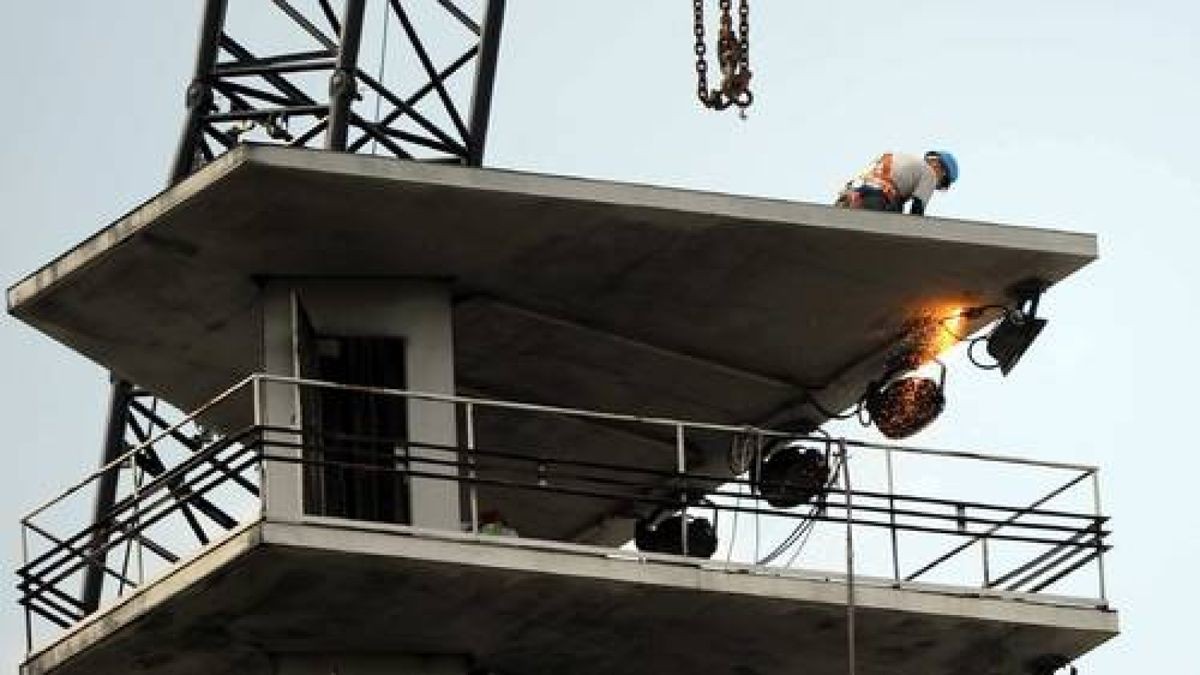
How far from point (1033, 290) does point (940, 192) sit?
1.99 meters

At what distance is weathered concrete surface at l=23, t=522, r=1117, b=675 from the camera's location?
50969mm

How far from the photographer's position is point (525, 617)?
2057 inches

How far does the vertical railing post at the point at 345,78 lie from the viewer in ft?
191

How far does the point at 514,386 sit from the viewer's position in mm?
56781

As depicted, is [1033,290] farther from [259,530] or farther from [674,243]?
[259,530]

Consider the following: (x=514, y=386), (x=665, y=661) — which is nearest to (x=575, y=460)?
(x=514, y=386)

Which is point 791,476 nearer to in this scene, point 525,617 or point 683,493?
point 683,493

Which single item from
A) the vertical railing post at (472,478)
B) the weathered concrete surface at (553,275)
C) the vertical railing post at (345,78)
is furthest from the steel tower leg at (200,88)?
the vertical railing post at (472,478)

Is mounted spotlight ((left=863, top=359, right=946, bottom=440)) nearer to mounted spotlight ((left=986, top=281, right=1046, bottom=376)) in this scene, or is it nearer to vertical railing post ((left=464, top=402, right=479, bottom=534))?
mounted spotlight ((left=986, top=281, right=1046, bottom=376))

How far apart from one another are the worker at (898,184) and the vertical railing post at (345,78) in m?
6.37

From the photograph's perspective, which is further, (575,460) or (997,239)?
(575,460)

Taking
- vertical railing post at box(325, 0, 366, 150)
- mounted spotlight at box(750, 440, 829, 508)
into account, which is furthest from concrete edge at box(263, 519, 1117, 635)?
vertical railing post at box(325, 0, 366, 150)

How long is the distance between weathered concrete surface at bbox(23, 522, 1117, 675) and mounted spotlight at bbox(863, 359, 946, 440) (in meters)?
2.97

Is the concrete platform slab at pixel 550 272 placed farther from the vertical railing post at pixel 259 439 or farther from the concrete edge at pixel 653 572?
the concrete edge at pixel 653 572
